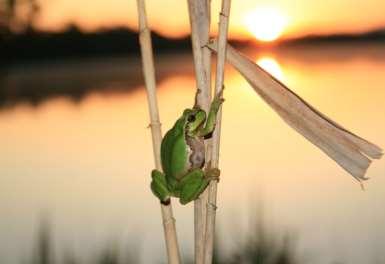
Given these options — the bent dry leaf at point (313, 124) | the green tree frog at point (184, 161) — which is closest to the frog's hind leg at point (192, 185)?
the green tree frog at point (184, 161)

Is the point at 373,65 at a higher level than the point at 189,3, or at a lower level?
higher

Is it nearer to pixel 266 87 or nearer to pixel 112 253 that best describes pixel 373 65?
pixel 112 253

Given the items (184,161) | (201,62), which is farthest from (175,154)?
(201,62)

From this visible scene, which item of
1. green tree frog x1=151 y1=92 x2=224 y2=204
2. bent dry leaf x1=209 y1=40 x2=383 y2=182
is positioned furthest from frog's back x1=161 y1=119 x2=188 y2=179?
bent dry leaf x1=209 y1=40 x2=383 y2=182

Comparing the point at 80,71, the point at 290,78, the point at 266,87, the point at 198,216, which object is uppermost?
the point at 80,71

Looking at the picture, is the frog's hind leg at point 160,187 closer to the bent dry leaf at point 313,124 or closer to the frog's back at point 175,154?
the frog's back at point 175,154

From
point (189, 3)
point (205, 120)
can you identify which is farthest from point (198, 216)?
point (189, 3)

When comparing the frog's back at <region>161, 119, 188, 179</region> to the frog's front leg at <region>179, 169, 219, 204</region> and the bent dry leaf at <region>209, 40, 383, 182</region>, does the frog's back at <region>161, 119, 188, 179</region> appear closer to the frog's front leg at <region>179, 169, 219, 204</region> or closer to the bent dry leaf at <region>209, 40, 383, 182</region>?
the frog's front leg at <region>179, 169, 219, 204</region>
